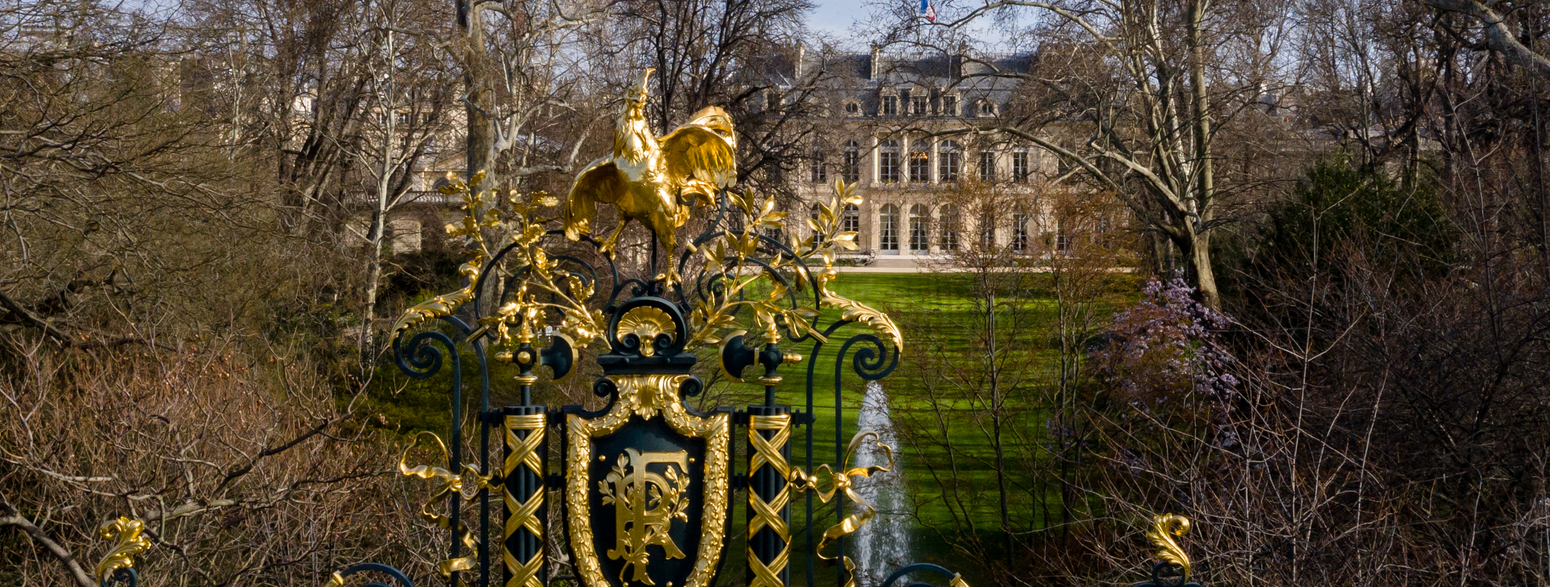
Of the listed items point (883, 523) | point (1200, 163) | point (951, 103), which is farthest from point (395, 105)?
point (1200, 163)

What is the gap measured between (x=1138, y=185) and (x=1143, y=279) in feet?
12.6

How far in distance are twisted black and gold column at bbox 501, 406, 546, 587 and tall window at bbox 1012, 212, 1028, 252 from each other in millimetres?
10451

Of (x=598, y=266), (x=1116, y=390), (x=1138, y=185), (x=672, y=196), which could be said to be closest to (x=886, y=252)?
(x=1138, y=185)

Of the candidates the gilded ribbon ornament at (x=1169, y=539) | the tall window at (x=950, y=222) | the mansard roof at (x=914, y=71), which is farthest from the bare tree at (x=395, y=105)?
the gilded ribbon ornament at (x=1169, y=539)

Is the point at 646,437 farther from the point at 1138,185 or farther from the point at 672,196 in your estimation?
the point at 1138,185

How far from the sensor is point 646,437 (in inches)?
177

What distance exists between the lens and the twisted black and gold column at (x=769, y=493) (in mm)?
4539

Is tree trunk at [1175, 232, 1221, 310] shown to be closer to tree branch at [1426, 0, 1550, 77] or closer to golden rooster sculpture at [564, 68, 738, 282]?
tree branch at [1426, 0, 1550, 77]

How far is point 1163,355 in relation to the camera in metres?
12.5

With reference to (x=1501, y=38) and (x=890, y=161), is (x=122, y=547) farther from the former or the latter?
(x=890, y=161)

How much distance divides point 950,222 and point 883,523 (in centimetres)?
378

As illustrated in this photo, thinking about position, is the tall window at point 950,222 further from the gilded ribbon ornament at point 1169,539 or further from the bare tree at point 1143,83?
the gilded ribbon ornament at point 1169,539

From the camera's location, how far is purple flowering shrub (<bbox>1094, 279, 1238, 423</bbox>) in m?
11.9

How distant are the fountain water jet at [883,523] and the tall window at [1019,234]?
2432 millimetres
